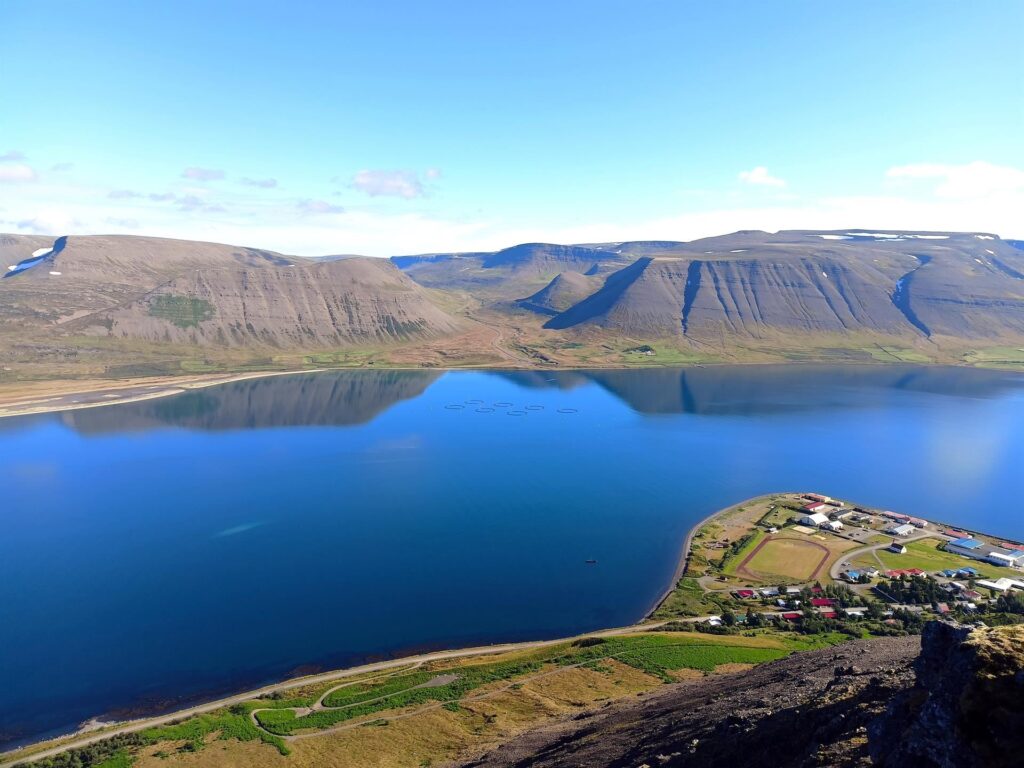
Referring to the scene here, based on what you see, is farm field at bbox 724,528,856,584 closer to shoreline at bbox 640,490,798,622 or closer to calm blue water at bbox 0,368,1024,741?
shoreline at bbox 640,490,798,622

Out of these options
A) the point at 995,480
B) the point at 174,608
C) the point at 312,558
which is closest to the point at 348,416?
the point at 312,558

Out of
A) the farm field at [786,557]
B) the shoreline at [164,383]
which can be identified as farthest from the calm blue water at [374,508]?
the shoreline at [164,383]

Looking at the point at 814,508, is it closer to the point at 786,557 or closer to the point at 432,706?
the point at 786,557

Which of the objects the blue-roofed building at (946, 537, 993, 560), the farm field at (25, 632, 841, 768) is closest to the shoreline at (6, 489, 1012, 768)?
the farm field at (25, 632, 841, 768)

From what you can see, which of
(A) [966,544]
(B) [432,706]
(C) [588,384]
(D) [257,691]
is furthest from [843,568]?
(C) [588,384]

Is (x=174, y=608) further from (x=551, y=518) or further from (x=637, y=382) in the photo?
(x=637, y=382)

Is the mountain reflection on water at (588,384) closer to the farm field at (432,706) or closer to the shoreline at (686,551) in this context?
the shoreline at (686,551)

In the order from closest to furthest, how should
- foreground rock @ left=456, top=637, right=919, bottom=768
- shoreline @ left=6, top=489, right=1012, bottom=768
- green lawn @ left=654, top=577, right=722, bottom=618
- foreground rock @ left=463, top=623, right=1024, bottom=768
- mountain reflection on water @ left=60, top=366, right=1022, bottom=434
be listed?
foreground rock @ left=463, top=623, right=1024, bottom=768 < foreground rock @ left=456, top=637, right=919, bottom=768 < shoreline @ left=6, top=489, right=1012, bottom=768 < green lawn @ left=654, top=577, right=722, bottom=618 < mountain reflection on water @ left=60, top=366, right=1022, bottom=434
